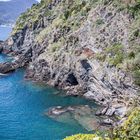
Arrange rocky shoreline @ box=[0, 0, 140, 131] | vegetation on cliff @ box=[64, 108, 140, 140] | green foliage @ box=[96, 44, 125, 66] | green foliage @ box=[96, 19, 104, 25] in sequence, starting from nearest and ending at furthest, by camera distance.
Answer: vegetation on cliff @ box=[64, 108, 140, 140] → rocky shoreline @ box=[0, 0, 140, 131] → green foliage @ box=[96, 44, 125, 66] → green foliage @ box=[96, 19, 104, 25]

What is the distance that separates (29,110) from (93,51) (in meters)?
25.2

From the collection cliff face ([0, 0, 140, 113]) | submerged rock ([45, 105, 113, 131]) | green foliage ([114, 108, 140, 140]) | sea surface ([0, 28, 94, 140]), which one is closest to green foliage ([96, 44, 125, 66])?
cliff face ([0, 0, 140, 113])

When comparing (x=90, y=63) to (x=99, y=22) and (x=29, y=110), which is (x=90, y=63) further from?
(x=29, y=110)

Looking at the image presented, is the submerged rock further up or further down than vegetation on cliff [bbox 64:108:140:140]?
further down

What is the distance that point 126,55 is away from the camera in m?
90.1

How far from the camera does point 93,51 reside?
10231cm

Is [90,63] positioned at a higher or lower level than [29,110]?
higher

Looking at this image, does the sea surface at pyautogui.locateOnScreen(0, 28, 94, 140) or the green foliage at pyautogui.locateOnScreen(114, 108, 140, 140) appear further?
the sea surface at pyautogui.locateOnScreen(0, 28, 94, 140)

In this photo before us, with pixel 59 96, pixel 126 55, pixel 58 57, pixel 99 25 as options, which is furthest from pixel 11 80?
pixel 126 55

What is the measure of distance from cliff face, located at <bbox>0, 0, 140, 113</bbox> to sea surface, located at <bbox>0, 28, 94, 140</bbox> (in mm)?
5027

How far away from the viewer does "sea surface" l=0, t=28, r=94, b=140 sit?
7438cm

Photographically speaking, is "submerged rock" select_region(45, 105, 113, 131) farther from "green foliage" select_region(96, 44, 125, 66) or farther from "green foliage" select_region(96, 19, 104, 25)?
"green foliage" select_region(96, 19, 104, 25)

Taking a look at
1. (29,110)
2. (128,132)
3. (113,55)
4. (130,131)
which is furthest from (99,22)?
(128,132)

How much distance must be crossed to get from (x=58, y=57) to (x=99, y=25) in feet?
60.1
